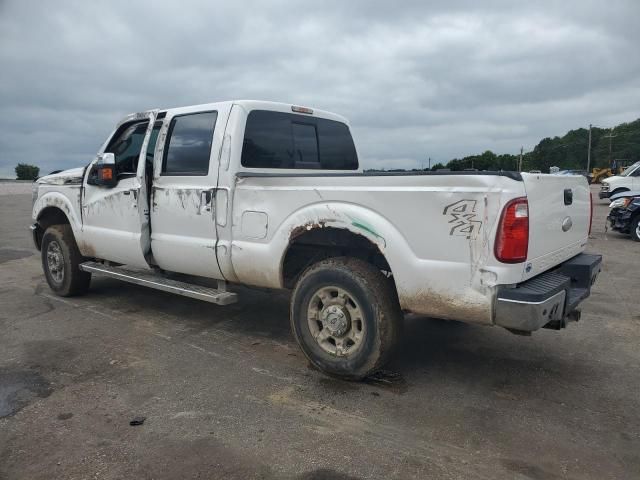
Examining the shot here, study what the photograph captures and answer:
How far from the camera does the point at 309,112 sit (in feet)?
17.5

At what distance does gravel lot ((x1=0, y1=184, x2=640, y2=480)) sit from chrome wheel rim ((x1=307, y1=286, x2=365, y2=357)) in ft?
0.99

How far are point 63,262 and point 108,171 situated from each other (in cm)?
163

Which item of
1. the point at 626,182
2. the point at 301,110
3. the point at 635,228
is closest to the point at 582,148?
the point at 626,182

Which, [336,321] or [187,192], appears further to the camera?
[187,192]

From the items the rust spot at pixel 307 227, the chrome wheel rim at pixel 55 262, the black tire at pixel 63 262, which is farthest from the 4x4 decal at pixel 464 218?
the chrome wheel rim at pixel 55 262

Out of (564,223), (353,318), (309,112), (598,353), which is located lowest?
(598,353)

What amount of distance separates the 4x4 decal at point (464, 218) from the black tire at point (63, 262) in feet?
15.8

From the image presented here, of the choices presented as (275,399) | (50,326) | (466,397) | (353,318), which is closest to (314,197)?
(353,318)

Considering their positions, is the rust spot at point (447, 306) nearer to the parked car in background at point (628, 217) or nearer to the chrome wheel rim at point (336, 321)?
the chrome wheel rim at point (336, 321)

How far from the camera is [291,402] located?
141 inches

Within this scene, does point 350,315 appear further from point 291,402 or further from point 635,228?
point 635,228

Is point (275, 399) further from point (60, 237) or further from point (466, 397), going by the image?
point (60, 237)

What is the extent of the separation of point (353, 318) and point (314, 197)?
0.95 meters

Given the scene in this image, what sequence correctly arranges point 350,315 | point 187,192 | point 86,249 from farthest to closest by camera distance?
point 86,249 → point 187,192 → point 350,315
